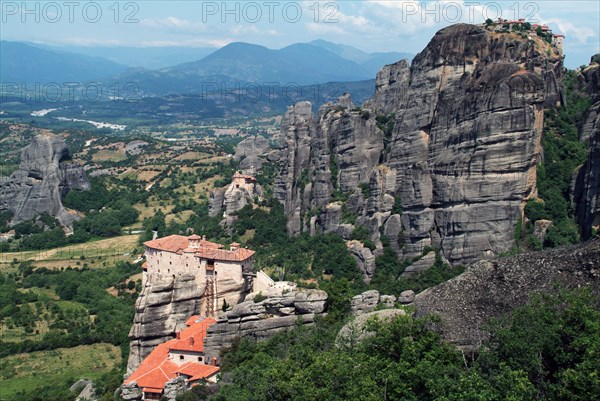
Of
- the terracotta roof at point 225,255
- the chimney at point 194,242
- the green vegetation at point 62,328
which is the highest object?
the chimney at point 194,242

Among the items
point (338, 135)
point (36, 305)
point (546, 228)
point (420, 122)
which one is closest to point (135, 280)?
point (36, 305)

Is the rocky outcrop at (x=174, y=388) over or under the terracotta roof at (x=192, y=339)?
under

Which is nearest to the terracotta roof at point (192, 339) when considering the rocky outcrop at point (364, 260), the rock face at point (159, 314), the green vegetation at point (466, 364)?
the rock face at point (159, 314)

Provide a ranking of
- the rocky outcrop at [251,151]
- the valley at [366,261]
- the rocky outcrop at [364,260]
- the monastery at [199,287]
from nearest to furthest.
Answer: the valley at [366,261]
the monastery at [199,287]
the rocky outcrop at [364,260]
the rocky outcrop at [251,151]

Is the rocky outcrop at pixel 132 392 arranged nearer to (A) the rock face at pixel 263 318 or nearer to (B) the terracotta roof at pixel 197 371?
(B) the terracotta roof at pixel 197 371

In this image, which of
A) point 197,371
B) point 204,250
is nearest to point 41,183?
point 204,250

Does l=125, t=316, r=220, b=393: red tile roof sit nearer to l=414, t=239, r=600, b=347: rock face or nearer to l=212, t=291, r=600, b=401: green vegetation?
l=212, t=291, r=600, b=401: green vegetation
